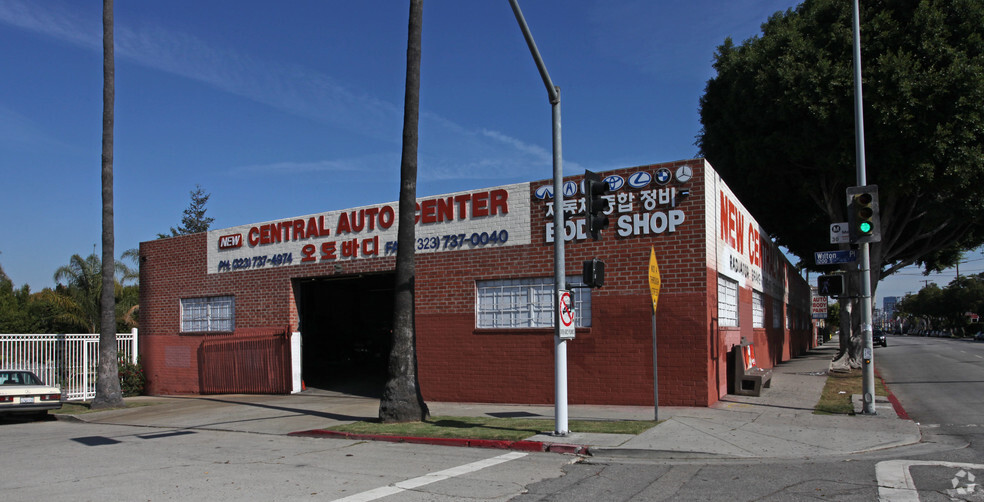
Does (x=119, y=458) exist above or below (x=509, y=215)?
→ below

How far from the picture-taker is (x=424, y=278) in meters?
17.9

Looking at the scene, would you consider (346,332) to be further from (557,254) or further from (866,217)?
(866,217)

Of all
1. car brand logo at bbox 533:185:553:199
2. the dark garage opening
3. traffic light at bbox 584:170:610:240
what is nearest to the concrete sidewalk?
the dark garage opening

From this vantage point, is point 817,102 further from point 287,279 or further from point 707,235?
point 287,279

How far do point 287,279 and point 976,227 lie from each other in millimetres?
28455

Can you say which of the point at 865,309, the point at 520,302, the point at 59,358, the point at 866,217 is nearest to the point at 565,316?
the point at 520,302

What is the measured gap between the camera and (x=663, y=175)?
580 inches

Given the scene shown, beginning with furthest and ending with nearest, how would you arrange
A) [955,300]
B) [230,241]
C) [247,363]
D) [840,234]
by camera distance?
[955,300] < [230,241] < [247,363] < [840,234]

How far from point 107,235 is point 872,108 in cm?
2262

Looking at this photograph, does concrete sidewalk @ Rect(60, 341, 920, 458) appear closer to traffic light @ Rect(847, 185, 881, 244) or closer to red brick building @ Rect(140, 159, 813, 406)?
red brick building @ Rect(140, 159, 813, 406)

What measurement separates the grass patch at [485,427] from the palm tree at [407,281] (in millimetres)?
354

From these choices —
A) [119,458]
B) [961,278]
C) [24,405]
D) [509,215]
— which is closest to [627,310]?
[509,215]

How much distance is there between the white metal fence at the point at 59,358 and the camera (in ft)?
68.7

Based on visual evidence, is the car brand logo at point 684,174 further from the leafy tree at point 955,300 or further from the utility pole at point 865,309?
the leafy tree at point 955,300
